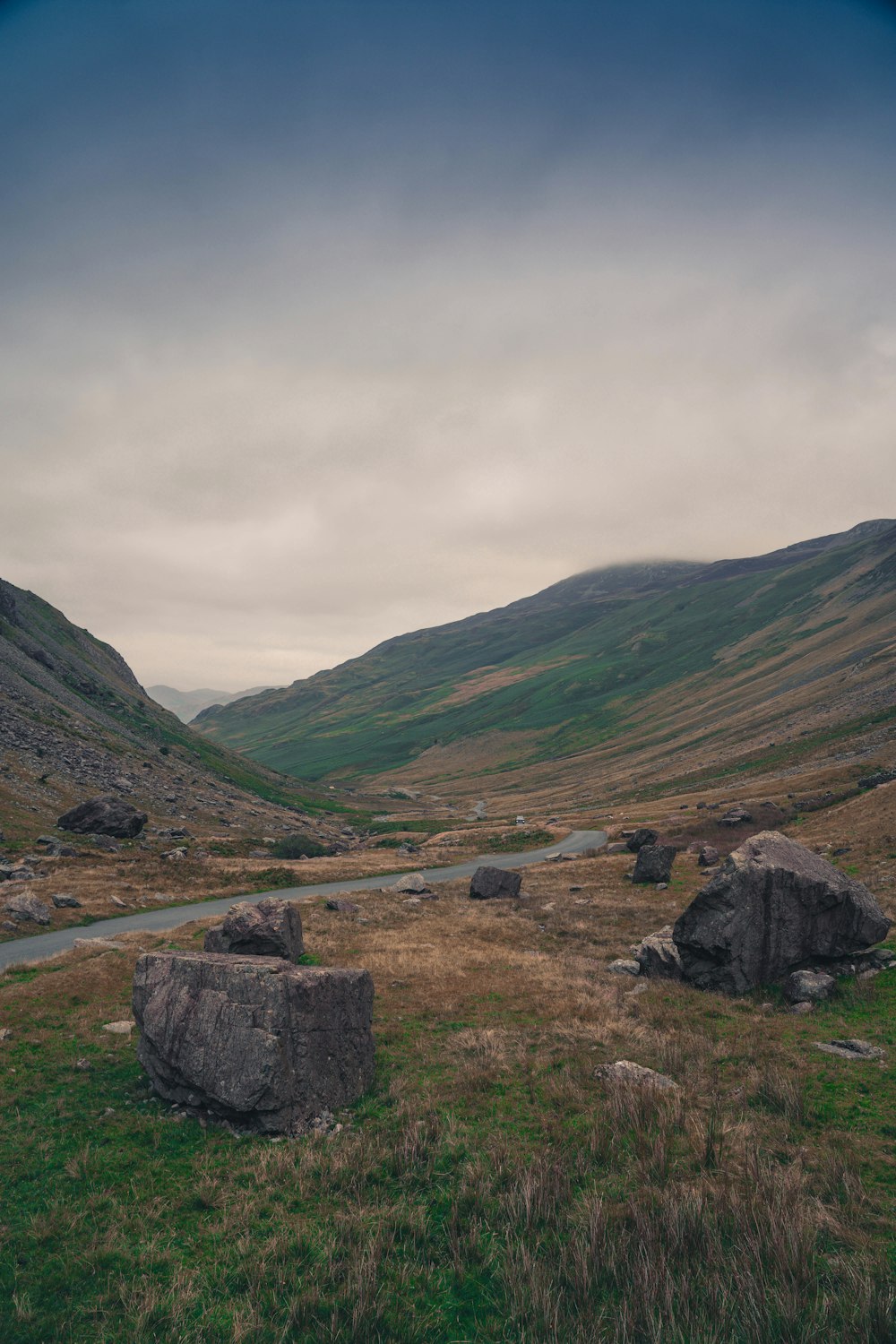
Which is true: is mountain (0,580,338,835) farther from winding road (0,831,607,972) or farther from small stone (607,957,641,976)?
small stone (607,957,641,976)


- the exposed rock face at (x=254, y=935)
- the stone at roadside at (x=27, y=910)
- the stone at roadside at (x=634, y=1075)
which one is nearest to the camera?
the stone at roadside at (x=634, y=1075)

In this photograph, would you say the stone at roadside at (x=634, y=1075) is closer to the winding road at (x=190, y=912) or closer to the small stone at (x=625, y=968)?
the small stone at (x=625, y=968)

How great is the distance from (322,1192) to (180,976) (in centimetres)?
687

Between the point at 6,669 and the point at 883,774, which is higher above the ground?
the point at 6,669

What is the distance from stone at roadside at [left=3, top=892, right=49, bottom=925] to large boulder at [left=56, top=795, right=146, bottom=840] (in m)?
23.8

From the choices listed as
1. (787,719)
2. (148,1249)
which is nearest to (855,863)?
(148,1249)

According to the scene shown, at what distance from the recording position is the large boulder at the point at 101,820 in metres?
60.0

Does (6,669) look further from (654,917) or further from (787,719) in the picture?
(787,719)

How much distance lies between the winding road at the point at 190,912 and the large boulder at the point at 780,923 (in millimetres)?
30734

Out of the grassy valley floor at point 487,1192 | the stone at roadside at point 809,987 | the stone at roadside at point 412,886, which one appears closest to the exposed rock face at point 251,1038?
the grassy valley floor at point 487,1192

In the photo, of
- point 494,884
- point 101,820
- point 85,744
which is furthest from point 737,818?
point 85,744

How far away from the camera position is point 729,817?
70.6 meters

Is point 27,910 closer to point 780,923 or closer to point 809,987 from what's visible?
point 780,923

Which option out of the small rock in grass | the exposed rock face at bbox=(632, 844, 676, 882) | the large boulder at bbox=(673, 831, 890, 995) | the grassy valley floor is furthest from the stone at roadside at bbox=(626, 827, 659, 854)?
the small rock in grass
